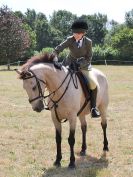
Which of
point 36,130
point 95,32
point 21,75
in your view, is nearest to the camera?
point 21,75

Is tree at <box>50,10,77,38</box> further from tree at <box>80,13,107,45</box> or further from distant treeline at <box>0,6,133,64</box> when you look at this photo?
distant treeline at <box>0,6,133,64</box>

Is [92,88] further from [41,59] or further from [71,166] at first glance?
[71,166]

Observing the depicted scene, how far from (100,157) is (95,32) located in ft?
330

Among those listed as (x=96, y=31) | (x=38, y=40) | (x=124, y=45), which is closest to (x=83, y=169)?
(x=124, y=45)

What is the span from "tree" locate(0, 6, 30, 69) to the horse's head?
A: 42616 millimetres

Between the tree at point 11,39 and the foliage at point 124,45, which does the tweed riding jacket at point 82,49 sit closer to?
the tree at point 11,39

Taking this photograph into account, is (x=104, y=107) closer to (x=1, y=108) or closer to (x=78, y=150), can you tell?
(x=78, y=150)

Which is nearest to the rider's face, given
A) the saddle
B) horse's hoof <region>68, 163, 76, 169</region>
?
the saddle

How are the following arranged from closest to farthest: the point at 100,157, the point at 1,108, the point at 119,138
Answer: the point at 100,157 → the point at 119,138 → the point at 1,108

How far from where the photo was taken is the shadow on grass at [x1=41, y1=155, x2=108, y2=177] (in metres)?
7.27

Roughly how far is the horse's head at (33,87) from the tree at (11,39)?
4262 cm

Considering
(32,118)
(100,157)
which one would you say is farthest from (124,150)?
(32,118)

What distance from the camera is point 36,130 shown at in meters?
11.1

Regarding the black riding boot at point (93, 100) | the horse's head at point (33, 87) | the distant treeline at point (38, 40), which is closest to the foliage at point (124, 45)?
the distant treeline at point (38, 40)
